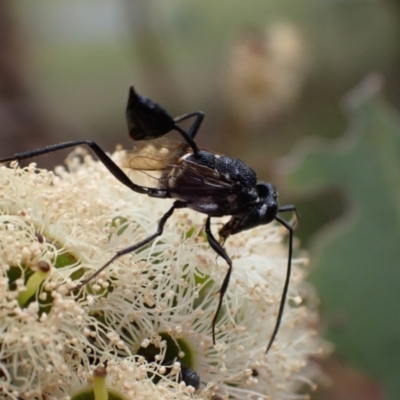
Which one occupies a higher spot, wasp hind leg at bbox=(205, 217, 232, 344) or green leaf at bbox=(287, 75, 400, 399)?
green leaf at bbox=(287, 75, 400, 399)

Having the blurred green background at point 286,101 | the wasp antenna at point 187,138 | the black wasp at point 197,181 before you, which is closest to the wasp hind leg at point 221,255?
the black wasp at point 197,181

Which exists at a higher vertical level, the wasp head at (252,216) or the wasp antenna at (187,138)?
the wasp antenna at (187,138)

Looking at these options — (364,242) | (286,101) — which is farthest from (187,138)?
(286,101)

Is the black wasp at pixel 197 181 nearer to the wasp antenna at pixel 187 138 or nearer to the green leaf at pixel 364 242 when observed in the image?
the wasp antenna at pixel 187 138

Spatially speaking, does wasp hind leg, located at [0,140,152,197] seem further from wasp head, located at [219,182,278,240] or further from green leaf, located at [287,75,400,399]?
green leaf, located at [287,75,400,399]

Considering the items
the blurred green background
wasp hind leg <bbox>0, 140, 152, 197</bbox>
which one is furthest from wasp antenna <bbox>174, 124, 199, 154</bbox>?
the blurred green background

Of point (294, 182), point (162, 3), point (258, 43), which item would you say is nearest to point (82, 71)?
point (162, 3)

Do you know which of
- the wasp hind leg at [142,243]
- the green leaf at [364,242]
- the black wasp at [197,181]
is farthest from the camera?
the green leaf at [364,242]

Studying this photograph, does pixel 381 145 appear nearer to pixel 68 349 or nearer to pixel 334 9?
pixel 68 349

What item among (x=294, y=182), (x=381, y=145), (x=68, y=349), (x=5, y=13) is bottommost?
(x=68, y=349)
